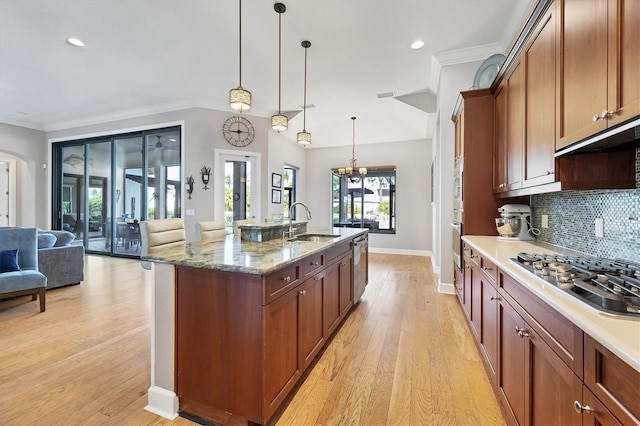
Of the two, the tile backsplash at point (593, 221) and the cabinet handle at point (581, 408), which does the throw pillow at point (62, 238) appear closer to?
the cabinet handle at point (581, 408)

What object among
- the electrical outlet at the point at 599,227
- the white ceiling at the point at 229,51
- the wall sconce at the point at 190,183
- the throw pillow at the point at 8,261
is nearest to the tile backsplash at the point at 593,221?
the electrical outlet at the point at 599,227

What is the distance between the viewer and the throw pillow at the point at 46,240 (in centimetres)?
371

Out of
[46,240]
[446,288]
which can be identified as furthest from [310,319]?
[46,240]

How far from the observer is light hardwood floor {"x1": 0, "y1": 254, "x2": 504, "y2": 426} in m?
1.58

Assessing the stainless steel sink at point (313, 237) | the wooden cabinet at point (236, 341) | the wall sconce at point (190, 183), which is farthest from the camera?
the wall sconce at point (190, 183)

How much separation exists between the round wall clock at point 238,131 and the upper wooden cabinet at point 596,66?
16.8 feet

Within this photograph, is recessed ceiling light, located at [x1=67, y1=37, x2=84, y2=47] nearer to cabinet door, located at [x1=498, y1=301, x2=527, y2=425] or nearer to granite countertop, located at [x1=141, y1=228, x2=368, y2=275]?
granite countertop, located at [x1=141, y1=228, x2=368, y2=275]

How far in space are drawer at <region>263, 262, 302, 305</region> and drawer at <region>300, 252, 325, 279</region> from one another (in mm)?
79

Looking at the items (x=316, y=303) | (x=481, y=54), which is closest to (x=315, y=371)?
(x=316, y=303)

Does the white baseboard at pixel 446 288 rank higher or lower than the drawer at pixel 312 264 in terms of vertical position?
lower

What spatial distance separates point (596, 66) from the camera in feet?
3.95

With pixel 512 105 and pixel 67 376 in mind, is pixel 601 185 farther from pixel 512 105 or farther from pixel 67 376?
pixel 67 376

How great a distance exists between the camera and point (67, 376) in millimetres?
1916

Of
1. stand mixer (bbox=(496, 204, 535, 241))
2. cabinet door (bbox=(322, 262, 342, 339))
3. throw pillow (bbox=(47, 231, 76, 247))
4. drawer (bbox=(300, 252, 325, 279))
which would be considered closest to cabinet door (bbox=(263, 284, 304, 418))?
drawer (bbox=(300, 252, 325, 279))
